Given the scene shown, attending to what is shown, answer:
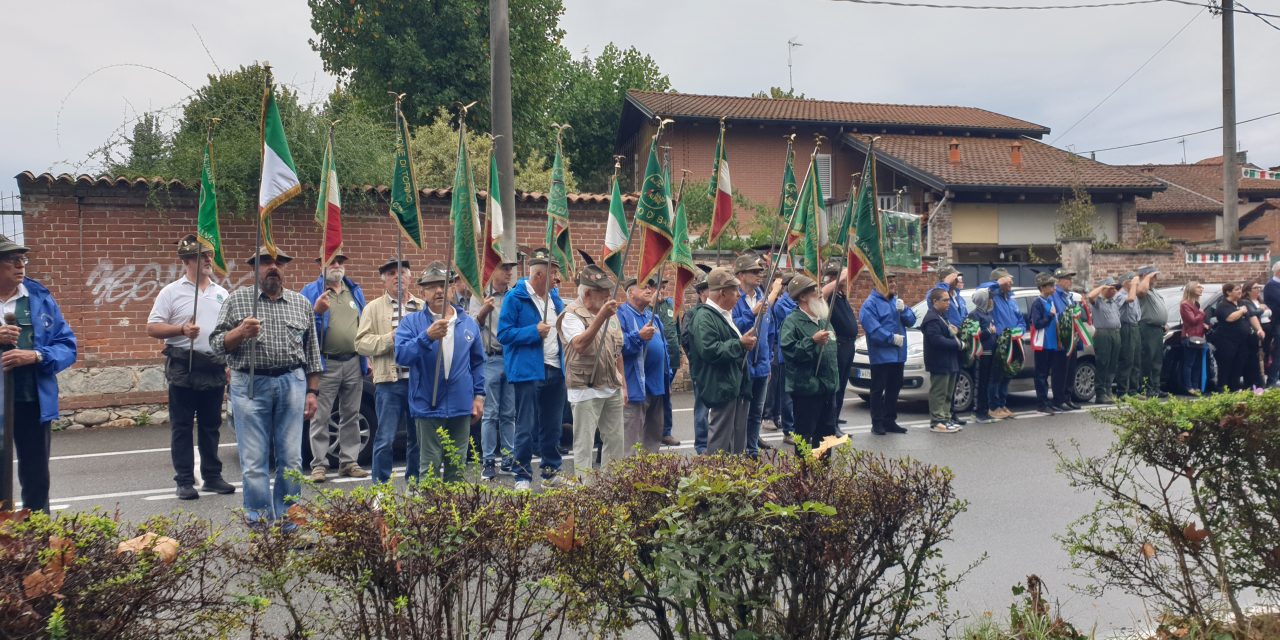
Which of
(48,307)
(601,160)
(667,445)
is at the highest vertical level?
(601,160)

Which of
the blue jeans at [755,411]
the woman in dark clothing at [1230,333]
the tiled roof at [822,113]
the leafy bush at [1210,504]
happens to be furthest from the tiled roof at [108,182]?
the tiled roof at [822,113]

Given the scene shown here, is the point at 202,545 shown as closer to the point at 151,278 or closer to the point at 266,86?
the point at 266,86

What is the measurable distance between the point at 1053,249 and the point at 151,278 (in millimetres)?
25133

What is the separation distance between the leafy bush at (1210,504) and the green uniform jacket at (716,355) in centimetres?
325

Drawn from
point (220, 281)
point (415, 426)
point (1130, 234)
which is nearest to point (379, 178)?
point (220, 281)

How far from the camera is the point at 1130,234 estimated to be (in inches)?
1185

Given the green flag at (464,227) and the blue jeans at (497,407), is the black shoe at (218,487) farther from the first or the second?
the green flag at (464,227)

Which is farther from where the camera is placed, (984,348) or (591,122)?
(591,122)

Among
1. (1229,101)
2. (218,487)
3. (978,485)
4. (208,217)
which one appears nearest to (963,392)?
(978,485)

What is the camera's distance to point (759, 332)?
8.66m

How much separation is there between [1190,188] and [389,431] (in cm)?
4298

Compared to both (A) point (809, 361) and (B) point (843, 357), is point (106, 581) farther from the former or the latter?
(B) point (843, 357)

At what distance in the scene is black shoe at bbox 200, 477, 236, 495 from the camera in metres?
8.34

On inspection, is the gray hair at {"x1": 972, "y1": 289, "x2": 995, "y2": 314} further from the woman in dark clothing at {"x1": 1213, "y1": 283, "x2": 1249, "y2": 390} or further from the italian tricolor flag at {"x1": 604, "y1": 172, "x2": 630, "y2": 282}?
the italian tricolor flag at {"x1": 604, "y1": 172, "x2": 630, "y2": 282}
